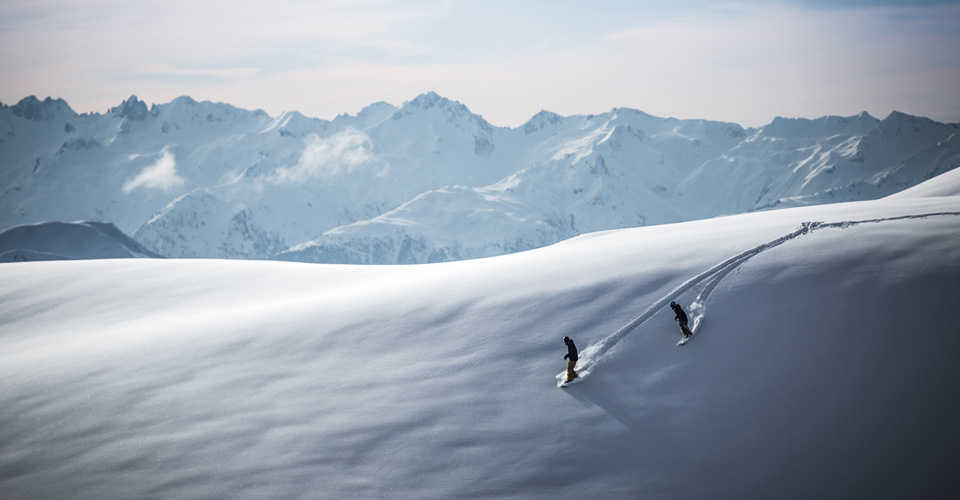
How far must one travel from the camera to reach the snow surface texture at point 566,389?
53.5ft

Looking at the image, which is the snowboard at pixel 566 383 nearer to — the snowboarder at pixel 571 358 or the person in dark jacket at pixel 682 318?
the snowboarder at pixel 571 358

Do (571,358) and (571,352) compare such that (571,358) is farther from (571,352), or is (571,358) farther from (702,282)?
(702,282)

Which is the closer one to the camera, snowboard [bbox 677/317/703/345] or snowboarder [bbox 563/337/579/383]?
snowboarder [bbox 563/337/579/383]

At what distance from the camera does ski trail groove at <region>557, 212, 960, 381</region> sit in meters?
19.7

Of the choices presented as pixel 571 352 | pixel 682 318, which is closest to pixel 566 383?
pixel 571 352

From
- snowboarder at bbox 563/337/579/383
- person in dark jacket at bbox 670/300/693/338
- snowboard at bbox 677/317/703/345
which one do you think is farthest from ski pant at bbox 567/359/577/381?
person in dark jacket at bbox 670/300/693/338

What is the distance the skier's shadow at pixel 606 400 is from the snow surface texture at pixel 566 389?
6 centimetres

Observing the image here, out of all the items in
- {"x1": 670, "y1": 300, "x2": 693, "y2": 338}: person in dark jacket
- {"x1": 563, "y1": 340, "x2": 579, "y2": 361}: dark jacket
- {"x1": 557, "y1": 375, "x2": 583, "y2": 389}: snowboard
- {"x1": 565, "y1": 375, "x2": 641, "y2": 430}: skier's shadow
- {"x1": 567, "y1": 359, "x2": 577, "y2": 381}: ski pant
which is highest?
{"x1": 670, "y1": 300, "x2": 693, "y2": 338}: person in dark jacket

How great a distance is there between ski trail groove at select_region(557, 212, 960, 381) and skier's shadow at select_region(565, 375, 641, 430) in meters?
0.42

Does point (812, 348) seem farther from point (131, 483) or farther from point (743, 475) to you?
point (131, 483)

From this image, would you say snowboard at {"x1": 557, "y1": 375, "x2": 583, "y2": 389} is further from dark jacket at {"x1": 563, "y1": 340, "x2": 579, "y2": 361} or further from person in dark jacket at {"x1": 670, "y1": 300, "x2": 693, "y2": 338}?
person in dark jacket at {"x1": 670, "y1": 300, "x2": 693, "y2": 338}

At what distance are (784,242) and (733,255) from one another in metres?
1.61

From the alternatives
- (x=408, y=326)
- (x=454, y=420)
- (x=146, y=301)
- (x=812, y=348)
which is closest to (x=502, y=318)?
(x=408, y=326)

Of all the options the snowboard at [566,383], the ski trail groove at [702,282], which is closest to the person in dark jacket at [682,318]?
the ski trail groove at [702,282]
